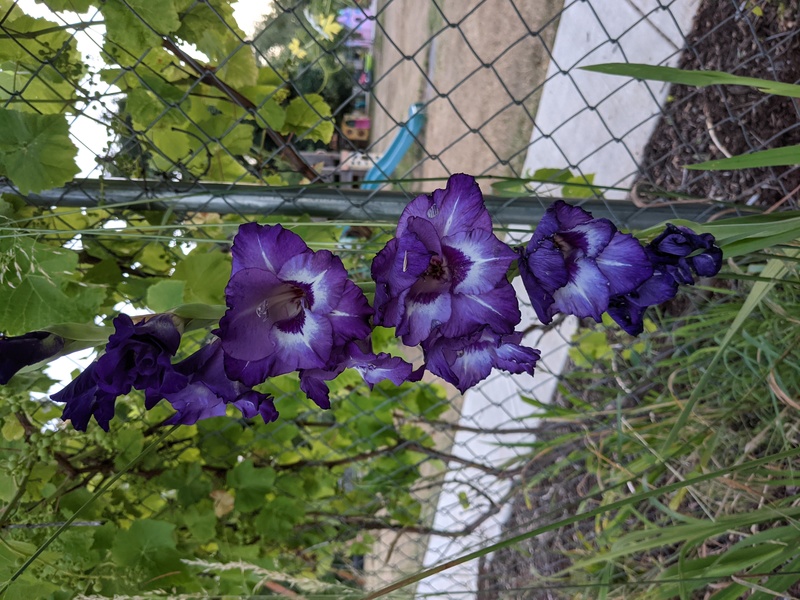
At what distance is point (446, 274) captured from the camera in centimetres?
46

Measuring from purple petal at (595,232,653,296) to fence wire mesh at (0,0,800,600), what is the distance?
161mm

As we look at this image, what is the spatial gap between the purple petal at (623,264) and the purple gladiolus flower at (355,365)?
0.15 m

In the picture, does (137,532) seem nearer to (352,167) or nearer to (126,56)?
(126,56)

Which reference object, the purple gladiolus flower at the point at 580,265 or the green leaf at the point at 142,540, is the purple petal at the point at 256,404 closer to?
the purple gladiolus flower at the point at 580,265

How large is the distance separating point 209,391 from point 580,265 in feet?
0.94

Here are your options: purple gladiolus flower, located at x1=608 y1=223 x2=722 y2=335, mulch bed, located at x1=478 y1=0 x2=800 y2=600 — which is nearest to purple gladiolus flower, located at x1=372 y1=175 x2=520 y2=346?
purple gladiolus flower, located at x1=608 y1=223 x2=722 y2=335

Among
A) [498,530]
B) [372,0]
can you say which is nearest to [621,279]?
[498,530]

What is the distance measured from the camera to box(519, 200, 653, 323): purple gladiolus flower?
45cm

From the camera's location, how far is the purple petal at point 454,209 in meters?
0.44

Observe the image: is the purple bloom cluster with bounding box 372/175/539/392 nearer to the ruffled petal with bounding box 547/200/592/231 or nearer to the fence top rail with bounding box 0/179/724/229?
the ruffled petal with bounding box 547/200/592/231

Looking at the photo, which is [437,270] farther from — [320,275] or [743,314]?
[743,314]

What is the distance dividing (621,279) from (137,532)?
0.91 m

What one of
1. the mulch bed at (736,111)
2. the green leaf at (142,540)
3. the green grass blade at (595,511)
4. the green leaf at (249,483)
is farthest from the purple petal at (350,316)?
the mulch bed at (736,111)

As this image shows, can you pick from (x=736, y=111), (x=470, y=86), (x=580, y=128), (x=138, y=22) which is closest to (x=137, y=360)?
(x=138, y=22)
